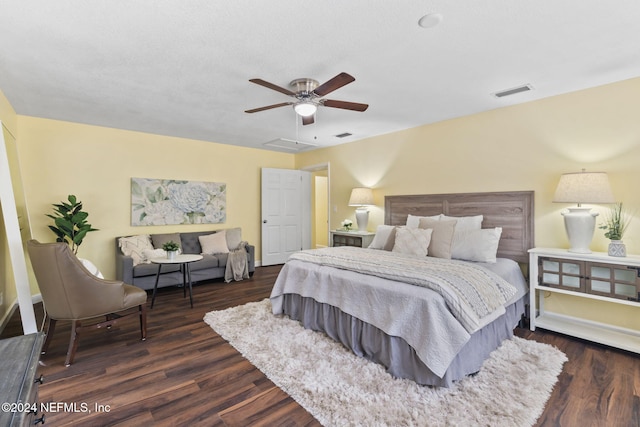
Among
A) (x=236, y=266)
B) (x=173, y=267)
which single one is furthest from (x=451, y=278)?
(x=173, y=267)

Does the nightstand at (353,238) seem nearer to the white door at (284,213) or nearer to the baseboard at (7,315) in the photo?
the white door at (284,213)

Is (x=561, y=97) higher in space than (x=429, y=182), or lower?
higher

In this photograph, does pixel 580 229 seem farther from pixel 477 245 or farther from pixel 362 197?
pixel 362 197

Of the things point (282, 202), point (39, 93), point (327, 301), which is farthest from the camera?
point (282, 202)

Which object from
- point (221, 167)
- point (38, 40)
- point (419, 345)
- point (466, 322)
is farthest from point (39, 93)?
point (466, 322)

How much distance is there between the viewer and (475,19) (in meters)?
2.02

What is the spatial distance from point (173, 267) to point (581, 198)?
16.9ft

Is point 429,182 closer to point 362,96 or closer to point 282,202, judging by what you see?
point 362,96

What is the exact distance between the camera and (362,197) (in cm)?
512

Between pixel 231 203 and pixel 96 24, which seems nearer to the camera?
pixel 96 24

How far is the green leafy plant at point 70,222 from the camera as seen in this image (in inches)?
159

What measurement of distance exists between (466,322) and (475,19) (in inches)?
81.5

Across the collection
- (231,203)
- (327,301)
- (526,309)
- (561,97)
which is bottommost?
(526,309)

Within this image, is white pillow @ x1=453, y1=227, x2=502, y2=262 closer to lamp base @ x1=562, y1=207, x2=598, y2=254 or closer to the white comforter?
lamp base @ x1=562, y1=207, x2=598, y2=254
